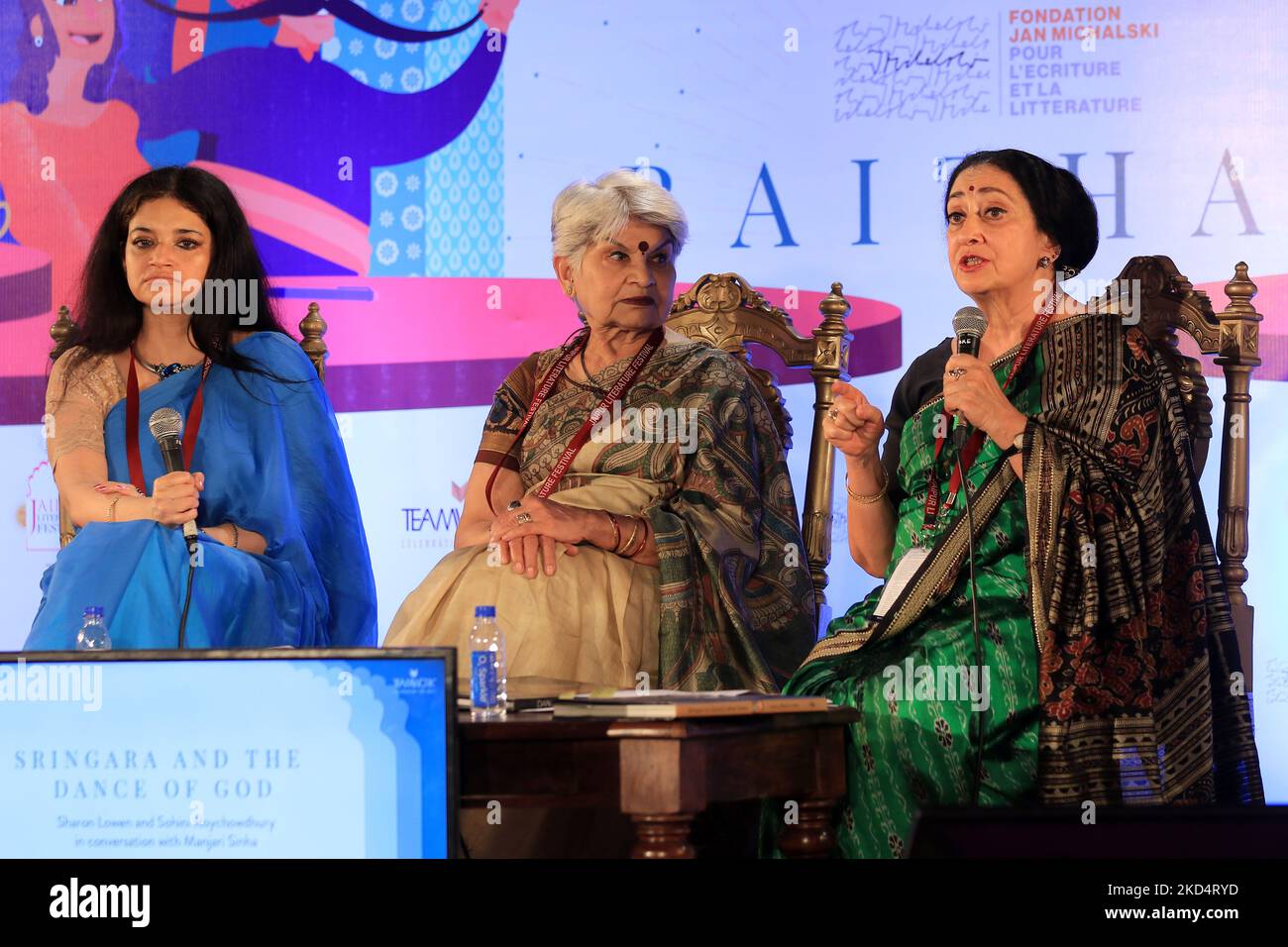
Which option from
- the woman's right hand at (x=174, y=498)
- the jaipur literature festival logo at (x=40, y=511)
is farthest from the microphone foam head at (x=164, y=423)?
the jaipur literature festival logo at (x=40, y=511)

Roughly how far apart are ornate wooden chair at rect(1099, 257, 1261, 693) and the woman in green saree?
1.04ft

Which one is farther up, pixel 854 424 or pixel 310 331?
pixel 310 331

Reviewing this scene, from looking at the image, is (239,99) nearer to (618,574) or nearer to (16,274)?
(16,274)

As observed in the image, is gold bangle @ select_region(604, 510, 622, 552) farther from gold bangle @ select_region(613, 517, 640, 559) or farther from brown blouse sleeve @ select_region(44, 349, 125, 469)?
brown blouse sleeve @ select_region(44, 349, 125, 469)

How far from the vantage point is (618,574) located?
4070 mm

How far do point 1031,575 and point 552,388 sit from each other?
1433mm

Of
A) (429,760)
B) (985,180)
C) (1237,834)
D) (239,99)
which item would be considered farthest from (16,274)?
(1237,834)

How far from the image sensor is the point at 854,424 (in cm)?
391

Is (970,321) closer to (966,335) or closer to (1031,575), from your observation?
(966,335)

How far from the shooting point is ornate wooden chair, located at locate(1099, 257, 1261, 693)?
4.21 meters

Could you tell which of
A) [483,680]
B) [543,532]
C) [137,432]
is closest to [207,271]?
[137,432]

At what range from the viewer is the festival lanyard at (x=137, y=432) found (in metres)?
4.30

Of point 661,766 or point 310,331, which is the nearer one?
point 661,766

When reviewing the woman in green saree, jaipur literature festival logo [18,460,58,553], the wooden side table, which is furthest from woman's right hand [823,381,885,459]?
jaipur literature festival logo [18,460,58,553]
